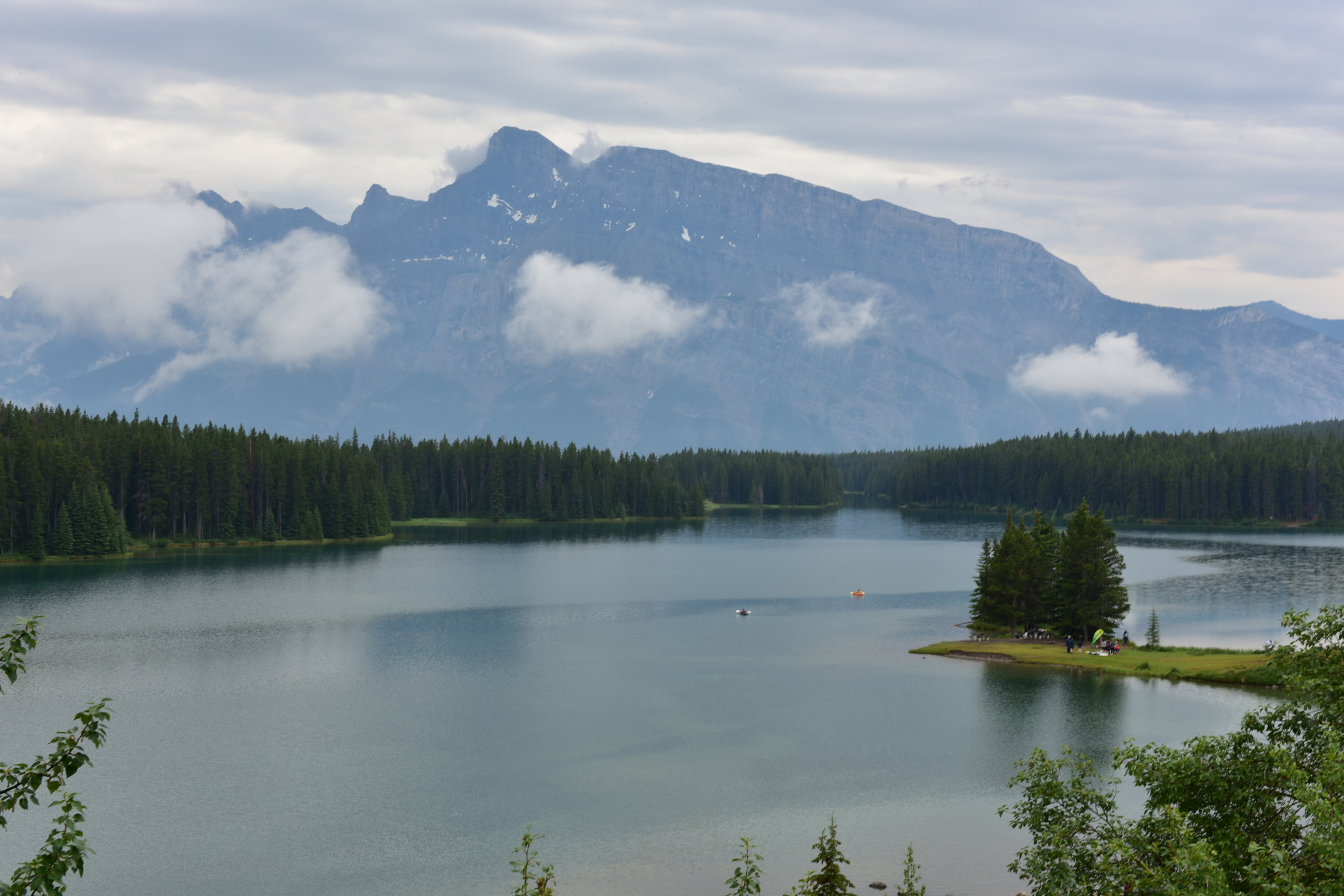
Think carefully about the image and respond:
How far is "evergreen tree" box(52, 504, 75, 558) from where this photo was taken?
151250 millimetres

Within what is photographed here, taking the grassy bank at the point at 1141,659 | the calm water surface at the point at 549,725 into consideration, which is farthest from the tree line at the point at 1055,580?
the calm water surface at the point at 549,725

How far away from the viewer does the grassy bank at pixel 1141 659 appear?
73.2 meters

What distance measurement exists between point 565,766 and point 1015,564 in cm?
4909

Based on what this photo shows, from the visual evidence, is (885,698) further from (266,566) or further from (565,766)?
(266,566)

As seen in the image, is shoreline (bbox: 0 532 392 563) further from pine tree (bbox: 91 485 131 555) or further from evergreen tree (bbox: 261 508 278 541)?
pine tree (bbox: 91 485 131 555)

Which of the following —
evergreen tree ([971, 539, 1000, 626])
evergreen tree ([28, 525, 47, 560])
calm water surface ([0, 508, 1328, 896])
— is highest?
evergreen tree ([28, 525, 47, 560])

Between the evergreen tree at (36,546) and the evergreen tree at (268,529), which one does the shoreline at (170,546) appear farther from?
the evergreen tree at (268,529)

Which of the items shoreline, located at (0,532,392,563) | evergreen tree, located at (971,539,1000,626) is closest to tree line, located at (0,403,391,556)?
shoreline, located at (0,532,392,563)

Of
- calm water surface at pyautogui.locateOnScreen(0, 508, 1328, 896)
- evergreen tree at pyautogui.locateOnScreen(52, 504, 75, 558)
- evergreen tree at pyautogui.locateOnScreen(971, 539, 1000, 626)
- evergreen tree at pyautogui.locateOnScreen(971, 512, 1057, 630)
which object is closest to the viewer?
calm water surface at pyautogui.locateOnScreen(0, 508, 1328, 896)

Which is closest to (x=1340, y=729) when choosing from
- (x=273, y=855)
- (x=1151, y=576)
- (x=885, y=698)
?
(x=273, y=855)

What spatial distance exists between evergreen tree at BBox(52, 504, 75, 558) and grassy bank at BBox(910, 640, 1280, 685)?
118 metres

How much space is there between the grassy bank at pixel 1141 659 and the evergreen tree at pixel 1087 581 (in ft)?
9.11

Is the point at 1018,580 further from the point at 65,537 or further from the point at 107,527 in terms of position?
the point at 65,537

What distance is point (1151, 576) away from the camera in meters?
139
